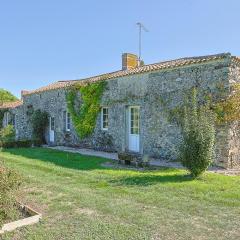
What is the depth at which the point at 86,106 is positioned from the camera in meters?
17.8

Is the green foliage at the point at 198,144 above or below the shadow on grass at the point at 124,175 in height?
above

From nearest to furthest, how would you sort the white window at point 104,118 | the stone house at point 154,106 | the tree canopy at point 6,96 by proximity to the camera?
1. the stone house at point 154,106
2. the white window at point 104,118
3. the tree canopy at point 6,96

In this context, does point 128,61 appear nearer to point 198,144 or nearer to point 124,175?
point 124,175

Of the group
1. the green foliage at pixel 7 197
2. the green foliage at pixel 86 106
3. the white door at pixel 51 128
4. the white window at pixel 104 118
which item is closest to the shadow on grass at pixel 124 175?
the white window at pixel 104 118

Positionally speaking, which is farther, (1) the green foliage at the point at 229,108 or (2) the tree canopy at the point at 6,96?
(2) the tree canopy at the point at 6,96

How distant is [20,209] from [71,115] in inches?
509

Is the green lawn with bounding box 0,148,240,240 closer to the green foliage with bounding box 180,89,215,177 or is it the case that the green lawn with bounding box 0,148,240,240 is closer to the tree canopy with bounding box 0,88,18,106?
the green foliage with bounding box 180,89,215,177

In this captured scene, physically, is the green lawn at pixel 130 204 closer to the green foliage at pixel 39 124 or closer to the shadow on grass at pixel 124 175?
the shadow on grass at pixel 124 175

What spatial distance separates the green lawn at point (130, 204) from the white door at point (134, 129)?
461 centimetres

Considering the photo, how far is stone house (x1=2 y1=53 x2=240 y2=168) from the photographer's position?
1147cm

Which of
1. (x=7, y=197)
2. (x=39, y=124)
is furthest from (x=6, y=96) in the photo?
(x=7, y=197)

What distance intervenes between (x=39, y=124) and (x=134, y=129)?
8.91m

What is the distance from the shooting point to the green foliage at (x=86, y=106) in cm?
1703

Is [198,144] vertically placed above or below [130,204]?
above
